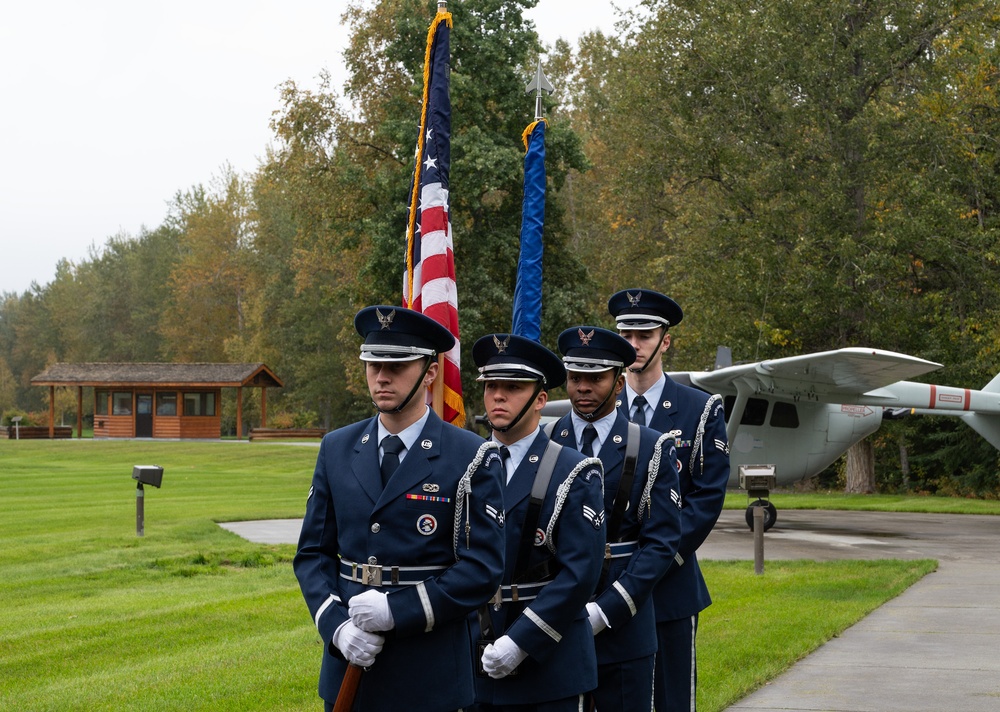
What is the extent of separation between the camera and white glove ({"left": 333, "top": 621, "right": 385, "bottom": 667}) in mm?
3531

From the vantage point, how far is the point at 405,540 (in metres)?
3.69

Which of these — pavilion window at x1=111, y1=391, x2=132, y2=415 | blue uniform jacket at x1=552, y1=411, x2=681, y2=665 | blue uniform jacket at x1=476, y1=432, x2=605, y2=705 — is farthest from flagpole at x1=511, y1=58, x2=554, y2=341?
pavilion window at x1=111, y1=391, x2=132, y2=415

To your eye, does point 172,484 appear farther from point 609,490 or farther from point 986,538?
point 609,490

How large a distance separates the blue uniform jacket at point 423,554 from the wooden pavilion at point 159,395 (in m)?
52.7

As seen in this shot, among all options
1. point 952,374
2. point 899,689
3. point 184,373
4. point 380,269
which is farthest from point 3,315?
point 899,689

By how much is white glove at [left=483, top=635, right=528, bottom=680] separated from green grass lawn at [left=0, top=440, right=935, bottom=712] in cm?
380

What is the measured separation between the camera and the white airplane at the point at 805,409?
65.0ft

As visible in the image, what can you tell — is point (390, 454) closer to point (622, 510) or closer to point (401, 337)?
point (401, 337)

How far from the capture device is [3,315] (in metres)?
128

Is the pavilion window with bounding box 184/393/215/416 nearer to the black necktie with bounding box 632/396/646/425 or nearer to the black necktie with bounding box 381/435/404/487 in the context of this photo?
the black necktie with bounding box 632/396/646/425

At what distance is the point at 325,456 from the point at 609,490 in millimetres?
1332

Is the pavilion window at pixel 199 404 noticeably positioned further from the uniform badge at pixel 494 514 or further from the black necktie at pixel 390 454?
the uniform badge at pixel 494 514

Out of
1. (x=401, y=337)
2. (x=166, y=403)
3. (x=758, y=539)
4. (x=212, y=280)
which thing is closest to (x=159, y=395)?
(x=166, y=403)

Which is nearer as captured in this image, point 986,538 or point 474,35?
point 986,538
